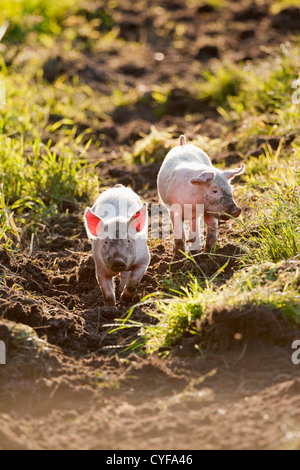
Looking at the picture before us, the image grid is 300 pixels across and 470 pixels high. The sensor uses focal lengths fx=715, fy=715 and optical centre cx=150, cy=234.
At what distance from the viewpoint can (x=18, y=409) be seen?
3.94m

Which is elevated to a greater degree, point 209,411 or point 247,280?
point 247,280

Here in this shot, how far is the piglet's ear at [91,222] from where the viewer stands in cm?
523

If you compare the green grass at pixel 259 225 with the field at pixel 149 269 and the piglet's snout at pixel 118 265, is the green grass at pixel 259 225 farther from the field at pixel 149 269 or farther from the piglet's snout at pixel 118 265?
the piglet's snout at pixel 118 265

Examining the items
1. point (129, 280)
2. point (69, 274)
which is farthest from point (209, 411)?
point (69, 274)

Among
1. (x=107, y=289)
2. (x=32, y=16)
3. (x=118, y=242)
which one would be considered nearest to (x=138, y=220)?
(x=118, y=242)

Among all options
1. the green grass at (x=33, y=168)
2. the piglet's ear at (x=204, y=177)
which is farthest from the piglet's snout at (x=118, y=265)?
the green grass at (x=33, y=168)

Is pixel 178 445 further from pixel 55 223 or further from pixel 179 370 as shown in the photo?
pixel 55 223

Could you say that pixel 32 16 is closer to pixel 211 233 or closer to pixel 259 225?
pixel 211 233

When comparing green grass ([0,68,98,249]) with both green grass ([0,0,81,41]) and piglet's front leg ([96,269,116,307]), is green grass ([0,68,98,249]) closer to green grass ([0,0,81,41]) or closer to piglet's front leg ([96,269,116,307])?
piglet's front leg ([96,269,116,307])

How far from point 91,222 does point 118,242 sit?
0.29 metres

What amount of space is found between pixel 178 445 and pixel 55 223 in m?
3.91

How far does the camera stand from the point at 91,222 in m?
5.30

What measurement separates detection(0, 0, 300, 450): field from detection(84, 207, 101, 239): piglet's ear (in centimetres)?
57

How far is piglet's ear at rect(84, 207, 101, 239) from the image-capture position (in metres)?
5.23
